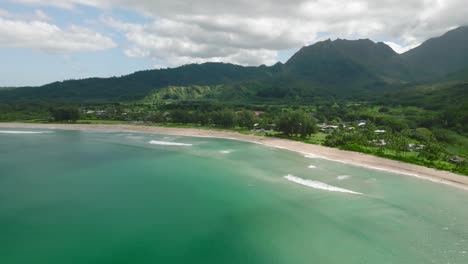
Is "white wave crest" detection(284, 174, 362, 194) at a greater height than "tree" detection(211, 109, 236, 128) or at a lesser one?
lesser

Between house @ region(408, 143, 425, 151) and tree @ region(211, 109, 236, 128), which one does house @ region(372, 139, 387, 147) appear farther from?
tree @ region(211, 109, 236, 128)

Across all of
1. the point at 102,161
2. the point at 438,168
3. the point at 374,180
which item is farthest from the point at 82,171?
the point at 438,168

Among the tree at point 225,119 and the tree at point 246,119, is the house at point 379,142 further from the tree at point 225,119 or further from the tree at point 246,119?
the tree at point 225,119

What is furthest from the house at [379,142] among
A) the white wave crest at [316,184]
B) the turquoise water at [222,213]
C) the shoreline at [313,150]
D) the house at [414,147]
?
the white wave crest at [316,184]

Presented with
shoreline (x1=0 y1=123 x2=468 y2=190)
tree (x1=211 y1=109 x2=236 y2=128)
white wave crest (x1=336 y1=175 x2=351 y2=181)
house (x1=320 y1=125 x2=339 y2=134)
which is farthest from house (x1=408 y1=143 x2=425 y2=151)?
tree (x1=211 y1=109 x2=236 y2=128)

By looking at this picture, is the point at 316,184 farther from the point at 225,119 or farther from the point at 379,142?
the point at 225,119

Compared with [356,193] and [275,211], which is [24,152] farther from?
[356,193]
